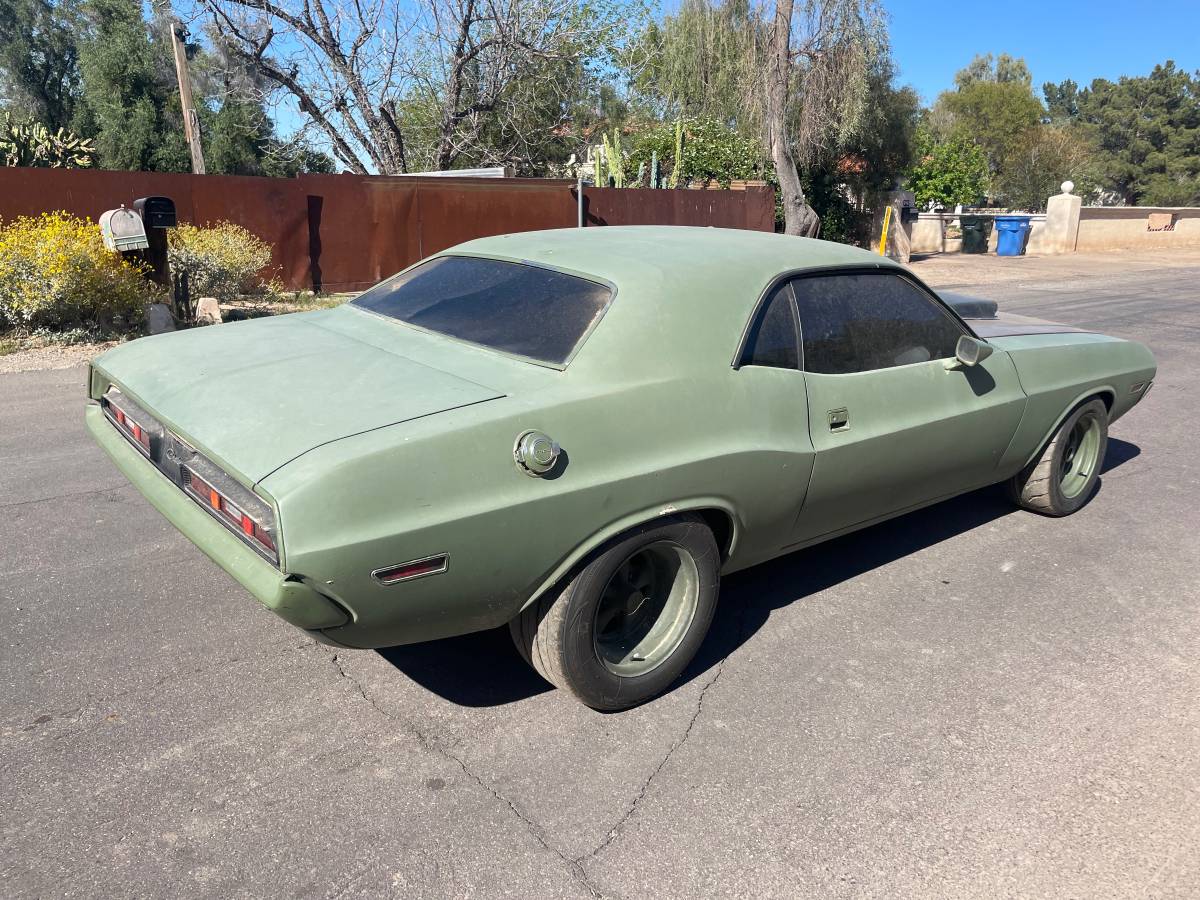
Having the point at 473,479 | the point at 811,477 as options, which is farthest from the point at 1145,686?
the point at 473,479

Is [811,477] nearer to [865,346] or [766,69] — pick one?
[865,346]

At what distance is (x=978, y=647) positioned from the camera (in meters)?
3.59

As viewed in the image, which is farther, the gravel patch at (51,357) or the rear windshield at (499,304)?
the gravel patch at (51,357)

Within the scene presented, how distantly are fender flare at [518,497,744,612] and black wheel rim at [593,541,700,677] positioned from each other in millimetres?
173

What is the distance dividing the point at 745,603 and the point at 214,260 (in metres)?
9.24

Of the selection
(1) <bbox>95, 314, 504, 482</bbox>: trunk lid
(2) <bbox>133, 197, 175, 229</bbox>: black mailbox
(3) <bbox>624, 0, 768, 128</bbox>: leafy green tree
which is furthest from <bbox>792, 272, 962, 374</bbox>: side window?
(3) <bbox>624, 0, 768, 128</bbox>: leafy green tree

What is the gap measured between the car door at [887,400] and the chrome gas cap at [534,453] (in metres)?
1.18

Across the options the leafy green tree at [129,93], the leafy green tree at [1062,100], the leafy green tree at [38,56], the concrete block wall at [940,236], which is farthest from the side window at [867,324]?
the leafy green tree at [1062,100]

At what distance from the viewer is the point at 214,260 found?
11.0 m

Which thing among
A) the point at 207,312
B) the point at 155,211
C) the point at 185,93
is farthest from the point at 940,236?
the point at 155,211

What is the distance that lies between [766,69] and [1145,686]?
18.7 m

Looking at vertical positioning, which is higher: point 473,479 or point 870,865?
point 473,479

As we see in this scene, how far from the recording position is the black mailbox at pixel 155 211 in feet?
30.6

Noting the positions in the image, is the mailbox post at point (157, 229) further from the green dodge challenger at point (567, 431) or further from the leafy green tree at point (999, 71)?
the leafy green tree at point (999, 71)
